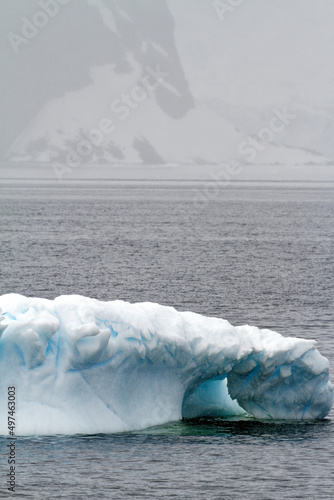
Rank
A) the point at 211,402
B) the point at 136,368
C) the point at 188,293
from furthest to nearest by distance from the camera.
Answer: the point at 188,293, the point at 211,402, the point at 136,368

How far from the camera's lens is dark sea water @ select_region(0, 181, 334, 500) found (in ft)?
53.2

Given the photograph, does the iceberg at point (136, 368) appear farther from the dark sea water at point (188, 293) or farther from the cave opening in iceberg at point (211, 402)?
the dark sea water at point (188, 293)


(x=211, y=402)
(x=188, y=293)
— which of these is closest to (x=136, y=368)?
(x=211, y=402)

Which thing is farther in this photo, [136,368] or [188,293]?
[188,293]

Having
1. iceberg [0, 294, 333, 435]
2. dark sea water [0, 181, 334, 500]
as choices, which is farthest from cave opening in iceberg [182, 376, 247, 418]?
dark sea water [0, 181, 334, 500]

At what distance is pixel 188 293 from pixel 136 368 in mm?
22428

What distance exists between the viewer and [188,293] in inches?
1612

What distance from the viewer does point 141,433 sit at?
1822 centimetres

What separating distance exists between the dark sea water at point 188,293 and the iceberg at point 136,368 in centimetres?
42

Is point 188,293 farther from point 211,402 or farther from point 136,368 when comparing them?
point 136,368

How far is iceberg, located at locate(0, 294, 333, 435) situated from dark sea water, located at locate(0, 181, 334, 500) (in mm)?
422

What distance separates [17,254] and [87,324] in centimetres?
3955

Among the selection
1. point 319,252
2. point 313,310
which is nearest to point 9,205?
point 319,252

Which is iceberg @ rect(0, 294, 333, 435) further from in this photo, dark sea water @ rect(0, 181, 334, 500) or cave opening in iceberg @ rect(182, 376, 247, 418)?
dark sea water @ rect(0, 181, 334, 500)
